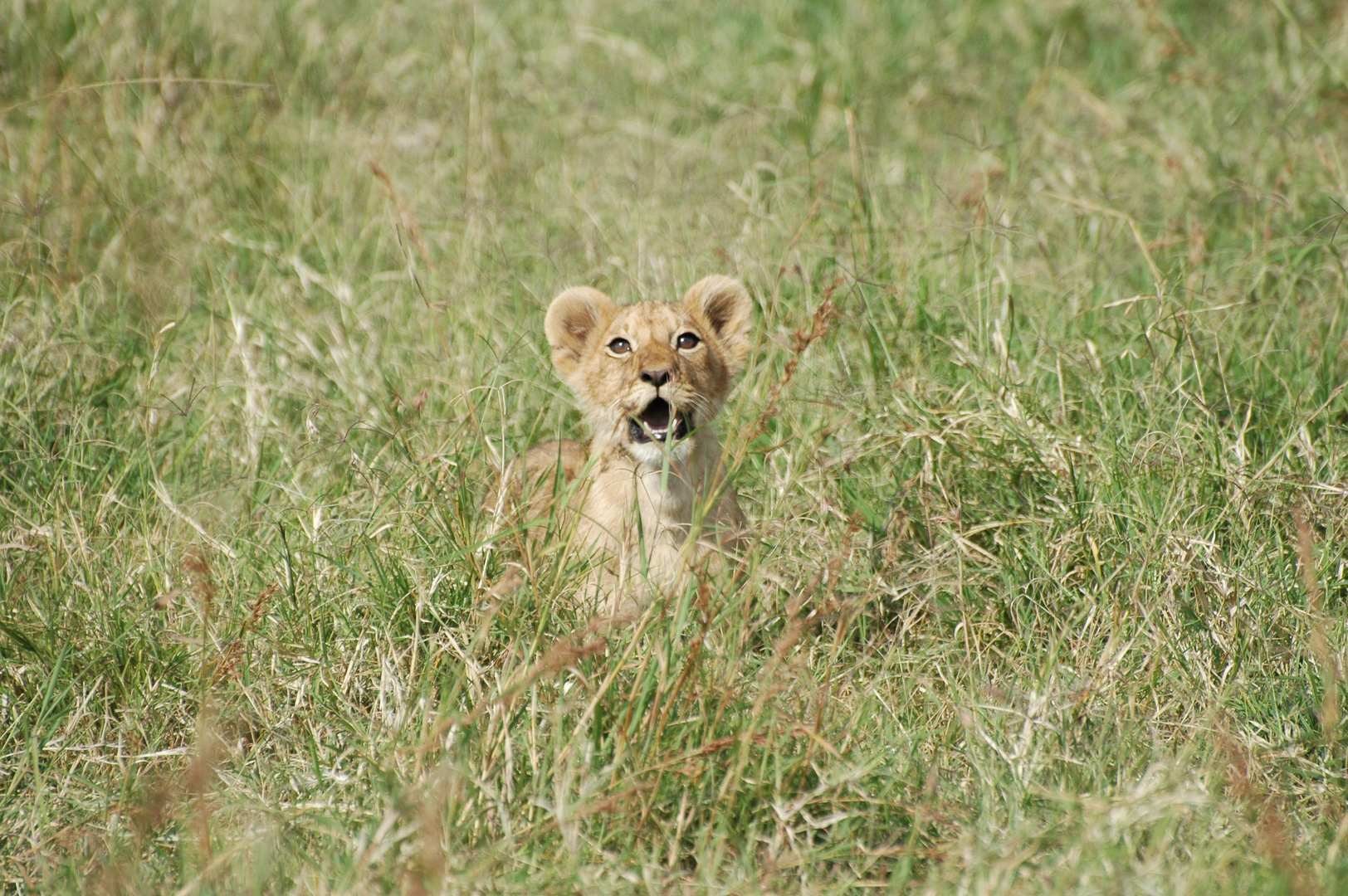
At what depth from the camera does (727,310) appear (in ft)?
17.0

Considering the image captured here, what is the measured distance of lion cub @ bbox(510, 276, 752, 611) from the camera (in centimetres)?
452

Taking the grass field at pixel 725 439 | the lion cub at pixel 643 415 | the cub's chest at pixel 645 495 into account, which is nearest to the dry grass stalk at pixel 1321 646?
the grass field at pixel 725 439

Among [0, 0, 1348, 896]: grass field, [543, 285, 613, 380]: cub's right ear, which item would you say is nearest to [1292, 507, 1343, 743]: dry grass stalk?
[0, 0, 1348, 896]: grass field

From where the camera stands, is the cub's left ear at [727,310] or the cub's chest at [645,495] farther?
the cub's left ear at [727,310]

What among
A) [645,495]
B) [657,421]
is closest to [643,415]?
[657,421]

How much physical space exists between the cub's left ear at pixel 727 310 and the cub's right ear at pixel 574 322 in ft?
1.11

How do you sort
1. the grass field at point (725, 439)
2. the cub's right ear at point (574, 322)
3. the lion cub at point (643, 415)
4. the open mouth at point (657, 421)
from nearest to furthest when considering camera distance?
the grass field at point (725, 439), the lion cub at point (643, 415), the open mouth at point (657, 421), the cub's right ear at point (574, 322)

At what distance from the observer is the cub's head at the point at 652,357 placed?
460cm

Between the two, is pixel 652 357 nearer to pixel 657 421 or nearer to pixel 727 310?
pixel 657 421

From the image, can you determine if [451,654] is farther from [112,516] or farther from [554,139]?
[554,139]

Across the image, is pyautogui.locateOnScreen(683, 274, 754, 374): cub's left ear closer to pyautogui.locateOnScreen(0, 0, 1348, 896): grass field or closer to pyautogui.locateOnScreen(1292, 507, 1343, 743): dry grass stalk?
pyautogui.locateOnScreen(0, 0, 1348, 896): grass field

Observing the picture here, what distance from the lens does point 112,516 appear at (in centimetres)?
469

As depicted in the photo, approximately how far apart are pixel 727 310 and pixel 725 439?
536mm

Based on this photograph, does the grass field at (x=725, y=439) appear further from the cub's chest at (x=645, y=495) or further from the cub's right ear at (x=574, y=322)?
the cub's chest at (x=645, y=495)
